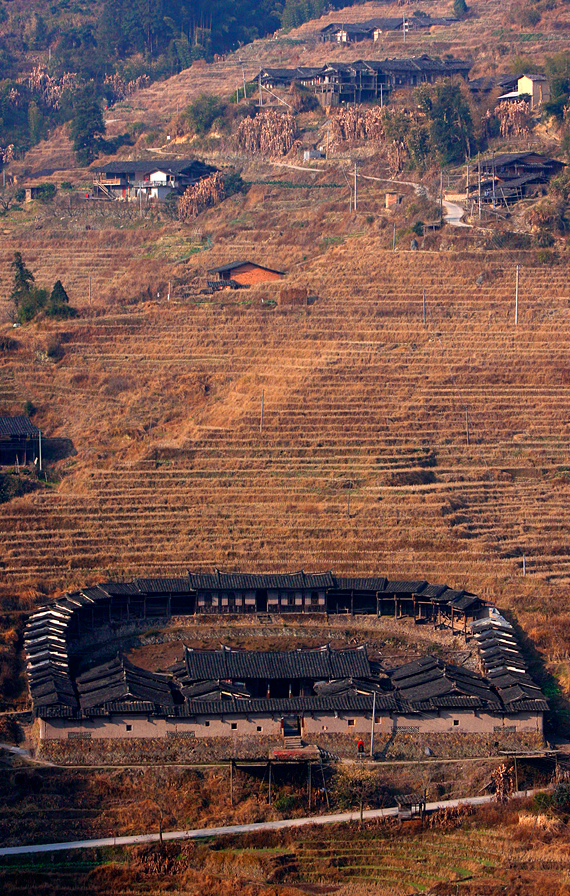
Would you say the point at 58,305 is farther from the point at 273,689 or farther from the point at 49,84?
the point at 49,84

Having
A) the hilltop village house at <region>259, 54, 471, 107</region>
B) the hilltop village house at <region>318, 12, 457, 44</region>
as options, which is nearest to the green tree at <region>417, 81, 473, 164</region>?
the hilltop village house at <region>259, 54, 471, 107</region>

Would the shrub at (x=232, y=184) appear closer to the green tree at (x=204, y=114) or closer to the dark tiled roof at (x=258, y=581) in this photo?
the green tree at (x=204, y=114)

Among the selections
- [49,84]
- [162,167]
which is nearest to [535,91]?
[162,167]

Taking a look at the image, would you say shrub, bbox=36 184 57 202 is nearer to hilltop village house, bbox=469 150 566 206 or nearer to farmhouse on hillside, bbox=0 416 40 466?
hilltop village house, bbox=469 150 566 206

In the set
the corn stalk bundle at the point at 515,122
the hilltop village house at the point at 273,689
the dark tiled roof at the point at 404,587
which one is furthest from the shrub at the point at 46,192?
the dark tiled roof at the point at 404,587

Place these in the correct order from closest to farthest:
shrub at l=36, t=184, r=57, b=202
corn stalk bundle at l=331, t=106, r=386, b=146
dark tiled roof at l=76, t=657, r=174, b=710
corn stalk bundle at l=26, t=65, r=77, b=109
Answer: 1. dark tiled roof at l=76, t=657, r=174, b=710
2. corn stalk bundle at l=331, t=106, r=386, b=146
3. shrub at l=36, t=184, r=57, b=202
4. corn stalk bundle at l=26, t=65, r=77, b=109
